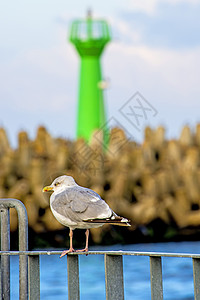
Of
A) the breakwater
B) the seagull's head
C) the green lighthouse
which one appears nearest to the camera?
the seagull's head

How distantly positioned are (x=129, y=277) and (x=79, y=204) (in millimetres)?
5640

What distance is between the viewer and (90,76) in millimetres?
16750

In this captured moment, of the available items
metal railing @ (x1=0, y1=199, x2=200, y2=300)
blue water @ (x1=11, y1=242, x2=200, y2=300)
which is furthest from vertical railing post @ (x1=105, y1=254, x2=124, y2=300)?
blue water @ (x1=11, y1=242, x2=200, y2=300)

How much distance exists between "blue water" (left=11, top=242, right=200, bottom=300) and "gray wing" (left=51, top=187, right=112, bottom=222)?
3498 mm

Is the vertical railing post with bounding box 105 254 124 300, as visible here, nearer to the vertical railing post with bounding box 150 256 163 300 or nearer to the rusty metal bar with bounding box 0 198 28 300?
the vertical railing post with bounding box 150 256 163 300

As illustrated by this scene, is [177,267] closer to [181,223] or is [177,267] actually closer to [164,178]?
[181,223]

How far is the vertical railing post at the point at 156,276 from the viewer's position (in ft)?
6.46

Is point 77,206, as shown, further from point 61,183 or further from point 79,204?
point 61,183

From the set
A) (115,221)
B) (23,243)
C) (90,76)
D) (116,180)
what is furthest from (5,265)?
(90,76)

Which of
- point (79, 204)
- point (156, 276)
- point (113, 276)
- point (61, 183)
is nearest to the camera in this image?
point (156, 276)

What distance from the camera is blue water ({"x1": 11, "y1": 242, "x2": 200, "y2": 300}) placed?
680 cm

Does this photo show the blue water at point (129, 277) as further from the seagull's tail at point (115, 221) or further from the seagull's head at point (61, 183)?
the seagull's tail at point (115, 221)

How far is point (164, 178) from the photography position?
33.7 feet

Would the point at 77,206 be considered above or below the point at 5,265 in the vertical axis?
above
